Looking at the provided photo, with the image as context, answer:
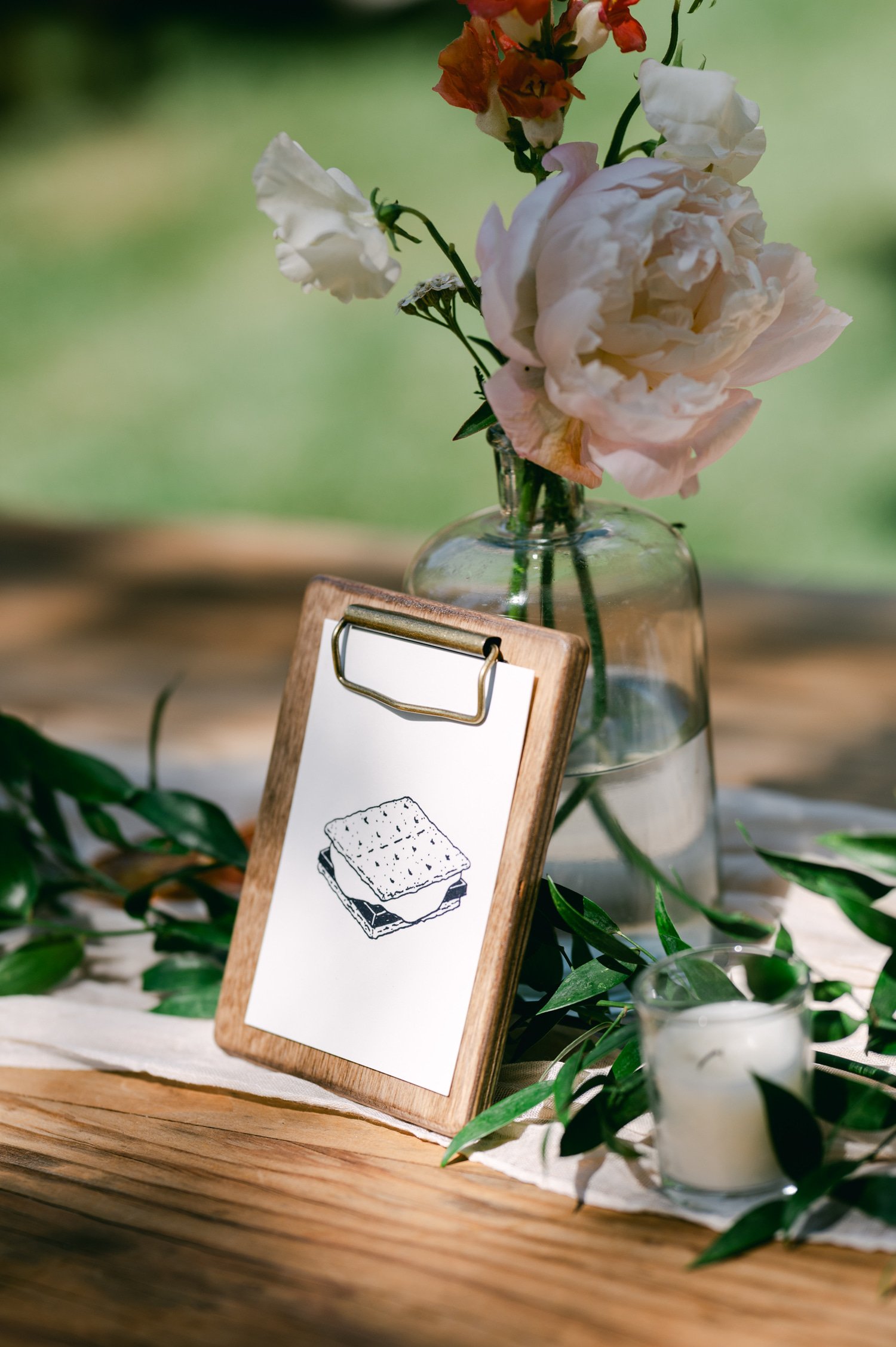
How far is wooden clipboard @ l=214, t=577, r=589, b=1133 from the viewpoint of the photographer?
0.54 metres

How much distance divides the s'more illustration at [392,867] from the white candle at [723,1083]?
0.44 ft


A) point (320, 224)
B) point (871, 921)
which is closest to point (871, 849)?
point (871, 921)

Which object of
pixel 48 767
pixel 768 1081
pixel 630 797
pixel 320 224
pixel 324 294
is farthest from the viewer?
pixel 324 294

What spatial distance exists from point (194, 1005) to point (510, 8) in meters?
0.49

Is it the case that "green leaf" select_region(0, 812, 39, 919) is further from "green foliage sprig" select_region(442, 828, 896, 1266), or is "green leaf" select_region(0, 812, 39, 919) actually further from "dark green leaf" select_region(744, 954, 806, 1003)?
"dark green leaf" select_region(744, 954, 806, 1003)

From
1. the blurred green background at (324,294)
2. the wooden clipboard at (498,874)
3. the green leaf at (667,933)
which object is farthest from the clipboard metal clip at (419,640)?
the blurred green background at (324,294)

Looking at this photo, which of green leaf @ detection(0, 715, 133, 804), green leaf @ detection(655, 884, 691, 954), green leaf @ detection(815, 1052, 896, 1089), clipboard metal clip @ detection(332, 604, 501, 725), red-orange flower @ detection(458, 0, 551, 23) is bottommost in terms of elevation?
green leaf @ detection(815, 1052, 896, 1089)

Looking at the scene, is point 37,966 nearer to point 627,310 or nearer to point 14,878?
point 14,878

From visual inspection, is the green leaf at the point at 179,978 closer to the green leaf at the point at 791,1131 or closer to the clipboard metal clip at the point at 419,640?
the clipboard metal clip at the point at 419,640

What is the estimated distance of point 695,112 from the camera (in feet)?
1.70

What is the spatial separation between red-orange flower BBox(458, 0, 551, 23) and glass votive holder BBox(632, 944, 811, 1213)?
39 centimetres

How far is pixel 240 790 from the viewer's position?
3.18 feet

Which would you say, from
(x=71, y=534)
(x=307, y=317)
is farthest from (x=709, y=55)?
(x=71, y=534)

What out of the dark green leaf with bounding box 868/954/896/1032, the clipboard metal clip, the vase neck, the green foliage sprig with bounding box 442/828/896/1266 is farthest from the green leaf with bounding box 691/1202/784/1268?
the vase neck
